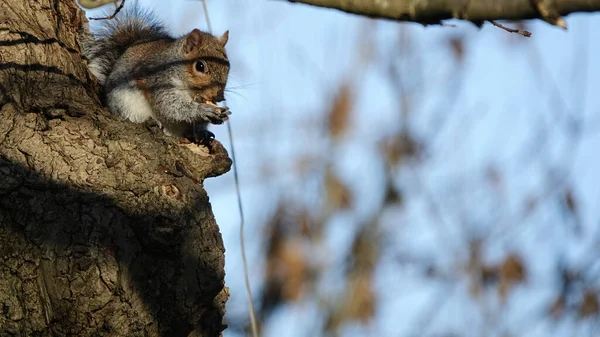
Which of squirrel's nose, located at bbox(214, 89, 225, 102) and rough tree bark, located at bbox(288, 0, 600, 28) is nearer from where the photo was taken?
rough tree bark, located at bbox(288, 0, 600, 28)

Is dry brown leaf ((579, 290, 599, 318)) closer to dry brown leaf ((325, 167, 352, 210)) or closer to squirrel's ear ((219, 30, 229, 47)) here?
dry brown leaf ((325, 167, 352, 210))

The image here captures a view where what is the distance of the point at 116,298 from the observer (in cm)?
198

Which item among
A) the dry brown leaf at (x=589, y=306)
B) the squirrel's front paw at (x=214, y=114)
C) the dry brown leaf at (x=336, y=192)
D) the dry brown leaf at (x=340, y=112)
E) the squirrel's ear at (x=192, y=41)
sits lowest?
the squirrel's front paw at (x=214, y=114)

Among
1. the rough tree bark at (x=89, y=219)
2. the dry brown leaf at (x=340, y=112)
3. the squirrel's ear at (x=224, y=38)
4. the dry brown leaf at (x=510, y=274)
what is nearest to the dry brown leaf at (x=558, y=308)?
the dry brown leaf at (x=510, y=274)

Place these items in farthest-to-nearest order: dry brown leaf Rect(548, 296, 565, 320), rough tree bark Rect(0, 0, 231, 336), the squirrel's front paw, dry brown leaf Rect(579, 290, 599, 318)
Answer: dry brown leaf Rect(548, 296, 565, 320) → dry brown leaf Rect(579, 290, 599, 318) → the squirrel's front paw → rough tree bark Rect(0, 0, 231, 336)

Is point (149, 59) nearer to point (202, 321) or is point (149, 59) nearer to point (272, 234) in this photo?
point (202, 321)

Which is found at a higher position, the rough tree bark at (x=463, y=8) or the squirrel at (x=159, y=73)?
the squirrel at (x=159, y=73)

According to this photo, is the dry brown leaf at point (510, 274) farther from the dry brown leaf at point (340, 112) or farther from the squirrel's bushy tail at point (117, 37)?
the squirrel's bushy tail at point (117, 37)

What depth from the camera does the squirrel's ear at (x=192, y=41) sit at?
10.6ft

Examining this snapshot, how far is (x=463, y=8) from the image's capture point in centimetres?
122

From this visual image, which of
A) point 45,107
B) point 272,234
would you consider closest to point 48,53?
point 45,107

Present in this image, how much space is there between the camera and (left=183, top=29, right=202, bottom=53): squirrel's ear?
3.23m

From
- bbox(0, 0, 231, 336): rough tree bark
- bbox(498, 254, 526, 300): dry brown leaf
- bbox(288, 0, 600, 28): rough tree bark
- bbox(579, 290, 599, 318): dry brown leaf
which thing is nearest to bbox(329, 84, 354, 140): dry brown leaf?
bbox(498, 254, 526, 300): dry brown leaf

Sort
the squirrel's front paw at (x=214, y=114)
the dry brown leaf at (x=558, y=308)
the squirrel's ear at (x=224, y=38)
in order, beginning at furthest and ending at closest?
1. the dry brown leaf at (x=558, y=308)
2. the squirrel's ear at (x=224, y=38)
3. the squirrel's front paw at (x=214, y=114)
